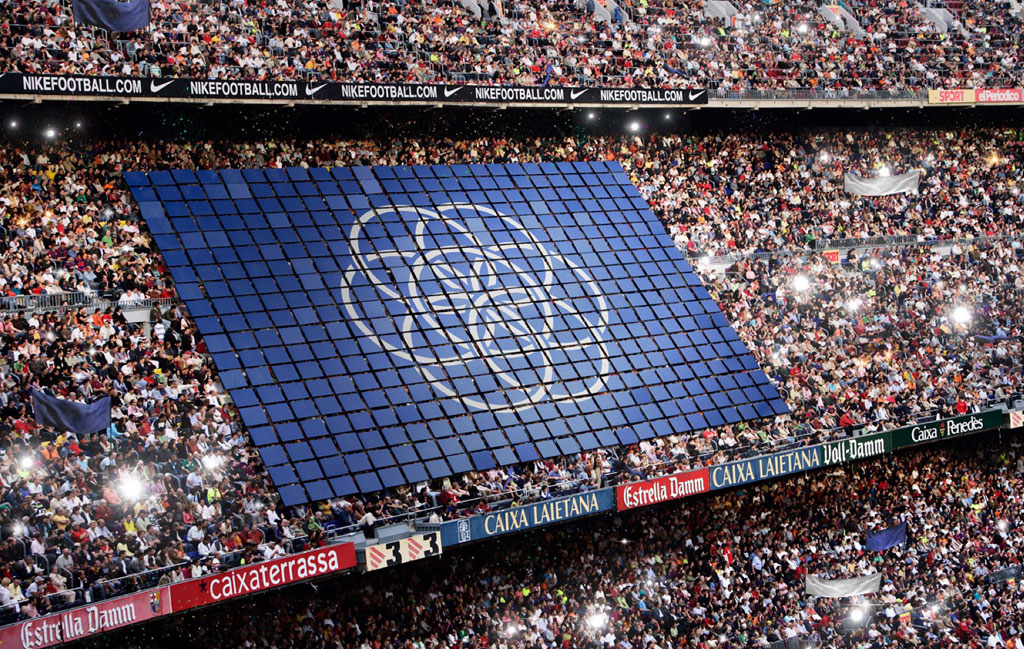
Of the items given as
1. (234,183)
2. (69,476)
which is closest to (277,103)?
(234,183)

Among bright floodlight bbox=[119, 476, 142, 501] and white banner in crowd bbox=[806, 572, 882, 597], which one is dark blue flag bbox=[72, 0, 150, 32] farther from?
white banner in crowd bbox=[806, 572, 882, 597]

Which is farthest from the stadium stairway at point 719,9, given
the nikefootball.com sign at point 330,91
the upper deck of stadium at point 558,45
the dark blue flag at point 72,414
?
the dark blue flag at point 72,414

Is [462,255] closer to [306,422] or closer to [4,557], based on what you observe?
[306,422]

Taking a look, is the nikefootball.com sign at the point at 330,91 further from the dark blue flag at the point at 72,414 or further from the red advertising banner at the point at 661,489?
the red advertising banner at the point at 661,489

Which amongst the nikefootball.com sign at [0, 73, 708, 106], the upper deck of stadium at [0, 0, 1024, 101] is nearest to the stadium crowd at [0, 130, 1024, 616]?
the nikefootball.com sign at [0, 73, 708, 106]

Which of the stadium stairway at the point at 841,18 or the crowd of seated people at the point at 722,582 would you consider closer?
the crowd of seated people at the point at 722,582
